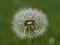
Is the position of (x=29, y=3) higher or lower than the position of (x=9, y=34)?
higher

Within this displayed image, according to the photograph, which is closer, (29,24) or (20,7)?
(29,24)

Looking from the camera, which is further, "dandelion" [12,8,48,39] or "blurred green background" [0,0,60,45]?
"blurred green background" [0,0,60,45]

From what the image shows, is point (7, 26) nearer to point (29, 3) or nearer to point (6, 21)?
point (6, 21)

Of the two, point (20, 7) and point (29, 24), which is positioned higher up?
point (20, 7)

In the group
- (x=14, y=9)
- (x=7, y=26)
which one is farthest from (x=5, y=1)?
(x=7, y=26)

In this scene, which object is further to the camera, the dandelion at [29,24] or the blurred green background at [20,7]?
the blurred green background at [20,7]
